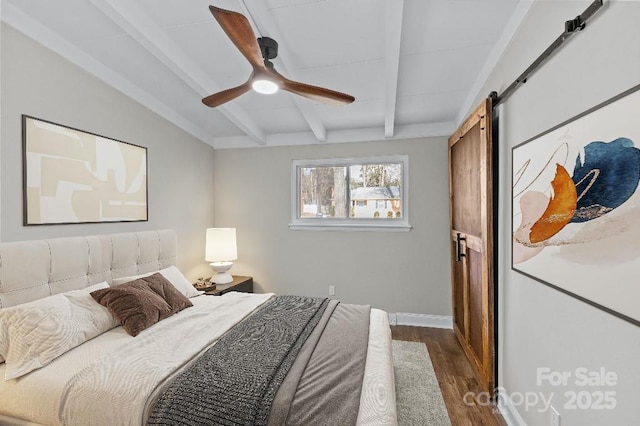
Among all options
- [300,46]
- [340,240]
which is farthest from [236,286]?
[300,46]

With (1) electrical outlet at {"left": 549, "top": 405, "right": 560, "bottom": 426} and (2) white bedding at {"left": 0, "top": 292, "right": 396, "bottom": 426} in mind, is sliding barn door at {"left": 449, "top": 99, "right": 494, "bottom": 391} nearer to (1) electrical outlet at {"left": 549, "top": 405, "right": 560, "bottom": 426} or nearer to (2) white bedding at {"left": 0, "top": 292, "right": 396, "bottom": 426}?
(1) electrical outlet at {"left": 549, "top": 405, "right": 560, "bottom": 426}

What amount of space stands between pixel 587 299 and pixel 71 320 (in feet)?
9.03

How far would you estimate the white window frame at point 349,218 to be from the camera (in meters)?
3.76

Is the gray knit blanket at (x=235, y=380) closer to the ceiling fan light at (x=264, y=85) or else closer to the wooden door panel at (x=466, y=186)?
the ceiling fan light at (x=264, y=85)

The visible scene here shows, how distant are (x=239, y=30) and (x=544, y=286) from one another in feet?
6.81

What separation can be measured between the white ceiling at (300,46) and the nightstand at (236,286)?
1.98 meters

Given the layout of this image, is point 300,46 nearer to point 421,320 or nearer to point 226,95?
point 226,95

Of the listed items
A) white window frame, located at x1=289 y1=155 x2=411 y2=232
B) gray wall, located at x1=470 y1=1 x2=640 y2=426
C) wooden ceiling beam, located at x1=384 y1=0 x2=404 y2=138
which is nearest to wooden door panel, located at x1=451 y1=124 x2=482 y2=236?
gray wall, located at x1=470 y1=1 x2=640 y2=426

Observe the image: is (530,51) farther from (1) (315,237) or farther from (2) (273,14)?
(1) (315,237)

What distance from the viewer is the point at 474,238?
2.56m

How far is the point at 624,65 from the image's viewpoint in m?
1.03

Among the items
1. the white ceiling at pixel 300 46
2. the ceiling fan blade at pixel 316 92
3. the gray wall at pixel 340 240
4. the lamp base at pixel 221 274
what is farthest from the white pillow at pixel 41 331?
the gray wall at pixel 340 240

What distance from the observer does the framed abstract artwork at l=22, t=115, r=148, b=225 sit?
206 cm

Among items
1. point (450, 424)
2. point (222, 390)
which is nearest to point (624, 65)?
point (222, 390)
